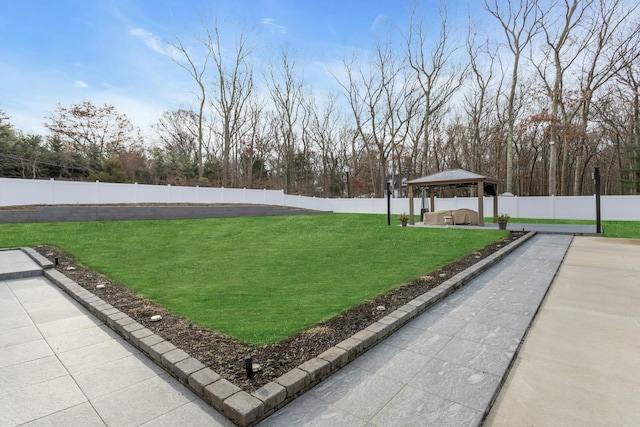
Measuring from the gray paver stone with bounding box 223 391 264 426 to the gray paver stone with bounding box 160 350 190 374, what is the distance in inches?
26.7

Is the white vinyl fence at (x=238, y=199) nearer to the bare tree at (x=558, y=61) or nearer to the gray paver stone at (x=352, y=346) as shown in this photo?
the bare tree at (x=558, y=61)

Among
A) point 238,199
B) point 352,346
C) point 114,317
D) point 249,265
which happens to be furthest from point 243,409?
point 238,199

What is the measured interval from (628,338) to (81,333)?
5.16m

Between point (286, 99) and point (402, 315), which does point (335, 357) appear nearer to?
point (402, 315)

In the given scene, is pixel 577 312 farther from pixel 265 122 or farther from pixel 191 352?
pixel 265 122

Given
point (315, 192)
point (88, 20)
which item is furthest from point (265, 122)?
point (88, 20)

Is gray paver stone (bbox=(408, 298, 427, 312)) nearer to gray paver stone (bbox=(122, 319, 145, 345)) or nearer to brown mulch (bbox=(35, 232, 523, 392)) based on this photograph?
brown mulch (bbox=(35, 232, 523, 392))

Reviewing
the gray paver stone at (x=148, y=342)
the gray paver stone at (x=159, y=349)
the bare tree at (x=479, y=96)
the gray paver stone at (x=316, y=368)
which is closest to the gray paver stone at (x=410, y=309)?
the gray paver stone at (x=316, y=368)

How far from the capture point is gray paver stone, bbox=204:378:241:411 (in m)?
1.83

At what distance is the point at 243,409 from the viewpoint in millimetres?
1711

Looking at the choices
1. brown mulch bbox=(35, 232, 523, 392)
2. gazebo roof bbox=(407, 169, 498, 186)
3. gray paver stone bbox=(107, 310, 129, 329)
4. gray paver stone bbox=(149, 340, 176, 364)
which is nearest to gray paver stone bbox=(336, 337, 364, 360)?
brown mulch bbox=(35, 232, 523, 392)

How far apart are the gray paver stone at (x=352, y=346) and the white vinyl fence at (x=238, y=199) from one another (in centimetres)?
1433

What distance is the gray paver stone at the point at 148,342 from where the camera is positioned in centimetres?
251

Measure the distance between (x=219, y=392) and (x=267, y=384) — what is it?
0.30 meters
